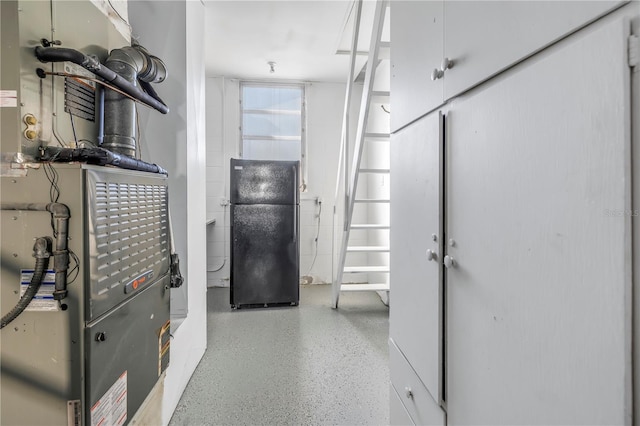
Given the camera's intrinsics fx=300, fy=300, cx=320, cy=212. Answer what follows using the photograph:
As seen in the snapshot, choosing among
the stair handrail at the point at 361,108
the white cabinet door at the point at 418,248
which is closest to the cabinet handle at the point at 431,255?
the white cabinet door at the point at 418,248

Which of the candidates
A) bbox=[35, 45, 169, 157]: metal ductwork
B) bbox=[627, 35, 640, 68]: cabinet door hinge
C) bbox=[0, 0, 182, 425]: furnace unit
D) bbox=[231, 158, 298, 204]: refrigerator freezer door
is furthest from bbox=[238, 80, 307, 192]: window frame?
bbox=[627, 35, 640, 68]: cabinet door hinge

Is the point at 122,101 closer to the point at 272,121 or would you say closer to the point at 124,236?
the point at 124,236

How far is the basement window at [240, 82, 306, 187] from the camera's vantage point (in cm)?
396

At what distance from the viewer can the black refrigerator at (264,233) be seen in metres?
3.22

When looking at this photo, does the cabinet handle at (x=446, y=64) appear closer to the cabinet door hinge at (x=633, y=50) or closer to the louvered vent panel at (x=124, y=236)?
the cabinet door hinge at (x=633, y=50)

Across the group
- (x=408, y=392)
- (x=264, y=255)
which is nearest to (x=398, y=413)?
(x=408, y=392)

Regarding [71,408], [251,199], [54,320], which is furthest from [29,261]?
Answer: [251,199]

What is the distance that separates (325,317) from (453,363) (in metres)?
2.26

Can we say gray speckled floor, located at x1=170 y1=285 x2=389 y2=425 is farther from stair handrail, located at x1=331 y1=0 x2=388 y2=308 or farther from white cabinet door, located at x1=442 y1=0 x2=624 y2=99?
white cabinet door, located at x1=442 y1=0 x2=624 y2=99

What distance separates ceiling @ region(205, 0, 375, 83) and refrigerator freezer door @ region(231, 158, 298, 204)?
1152mm

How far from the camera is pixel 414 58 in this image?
110cm

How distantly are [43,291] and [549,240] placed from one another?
1224 mm

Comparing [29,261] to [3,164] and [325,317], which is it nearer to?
[3,164]

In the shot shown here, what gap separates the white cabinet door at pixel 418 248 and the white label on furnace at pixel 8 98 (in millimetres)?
1227
